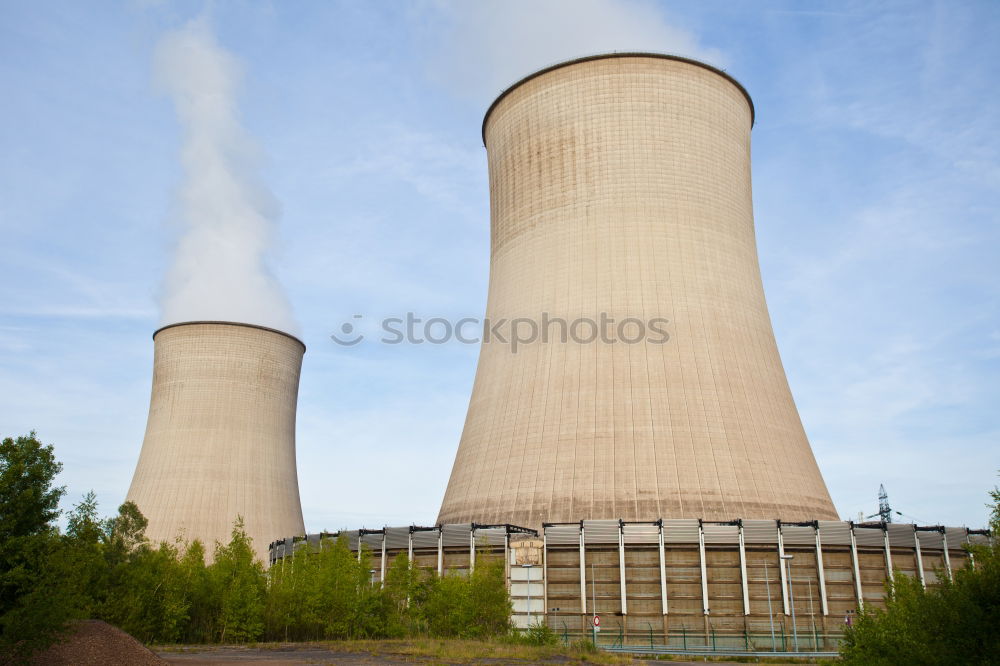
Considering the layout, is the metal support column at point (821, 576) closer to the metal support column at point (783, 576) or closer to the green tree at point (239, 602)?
the metal support column at point (783, 576)

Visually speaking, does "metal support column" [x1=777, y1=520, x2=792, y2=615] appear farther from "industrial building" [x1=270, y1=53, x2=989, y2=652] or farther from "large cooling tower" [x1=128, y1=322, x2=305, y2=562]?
"large cooling tower" [x1=128, y1=322, x2=305, y2=562]

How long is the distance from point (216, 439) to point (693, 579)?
14.4 m

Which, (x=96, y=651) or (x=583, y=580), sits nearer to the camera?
(x=96, y=651)

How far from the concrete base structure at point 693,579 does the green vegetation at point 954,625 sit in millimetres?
6242

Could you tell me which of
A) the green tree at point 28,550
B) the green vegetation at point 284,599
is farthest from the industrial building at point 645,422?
the green tree at point 28,550

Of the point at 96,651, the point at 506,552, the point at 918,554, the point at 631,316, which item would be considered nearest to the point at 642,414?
the point at 631,316

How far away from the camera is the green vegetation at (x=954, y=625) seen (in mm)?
5721

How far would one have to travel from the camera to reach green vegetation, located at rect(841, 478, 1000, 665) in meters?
5.72

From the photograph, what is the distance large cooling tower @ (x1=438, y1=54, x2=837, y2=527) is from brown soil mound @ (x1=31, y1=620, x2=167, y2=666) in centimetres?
690

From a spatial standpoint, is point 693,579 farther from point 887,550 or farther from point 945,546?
point 945,546

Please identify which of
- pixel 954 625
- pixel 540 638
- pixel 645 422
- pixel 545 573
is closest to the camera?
pixel 954 625

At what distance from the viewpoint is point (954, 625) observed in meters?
5.82

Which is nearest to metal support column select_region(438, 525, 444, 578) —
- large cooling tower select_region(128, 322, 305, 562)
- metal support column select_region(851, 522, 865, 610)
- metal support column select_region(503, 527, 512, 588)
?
metal support column select_region(503, 527, 512, 588)

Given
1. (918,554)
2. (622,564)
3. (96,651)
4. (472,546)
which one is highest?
(472,546)
